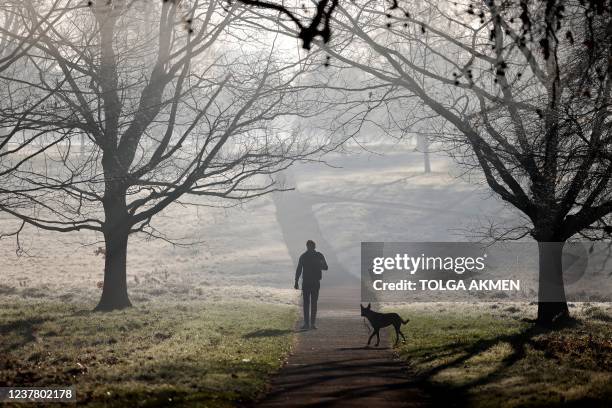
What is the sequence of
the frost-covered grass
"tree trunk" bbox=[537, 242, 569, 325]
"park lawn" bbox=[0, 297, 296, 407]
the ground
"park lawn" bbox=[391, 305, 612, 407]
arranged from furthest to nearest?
the frost-covered grass → "tree trunk" bbox=[537, 242, 569, 325] → the ground → "park lawn" bbox=[0, 297, 296, 407] → "park lawn" bbox=[391, 305, 612, 407]

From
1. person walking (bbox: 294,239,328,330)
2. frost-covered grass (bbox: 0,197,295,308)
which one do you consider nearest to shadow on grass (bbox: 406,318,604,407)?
person walking (bbox: 294,239,328,330)

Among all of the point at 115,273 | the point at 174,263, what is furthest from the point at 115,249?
the point at 174,263

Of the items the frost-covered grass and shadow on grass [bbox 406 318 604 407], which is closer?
shadow on grass [bbox 406 318 604 407]

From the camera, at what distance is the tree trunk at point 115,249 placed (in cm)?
2202

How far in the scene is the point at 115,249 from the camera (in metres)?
22.2

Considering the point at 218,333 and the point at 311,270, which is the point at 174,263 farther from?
the point at 218,333

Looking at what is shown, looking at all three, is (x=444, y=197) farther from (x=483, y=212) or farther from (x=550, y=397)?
(x=550, y=397)

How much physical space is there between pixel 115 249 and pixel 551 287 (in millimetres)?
11749

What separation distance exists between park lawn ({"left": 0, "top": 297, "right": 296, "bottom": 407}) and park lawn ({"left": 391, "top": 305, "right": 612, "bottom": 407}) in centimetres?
271

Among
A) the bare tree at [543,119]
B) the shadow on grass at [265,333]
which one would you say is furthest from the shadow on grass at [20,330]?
the bare tree at [543,119]

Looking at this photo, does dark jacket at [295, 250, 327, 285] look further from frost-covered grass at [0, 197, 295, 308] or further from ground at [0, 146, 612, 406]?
frost-covered grass at [0, 197, 295, 308]

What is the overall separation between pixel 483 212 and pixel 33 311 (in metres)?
49.7

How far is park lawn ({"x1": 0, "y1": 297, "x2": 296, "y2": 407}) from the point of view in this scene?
1006cm

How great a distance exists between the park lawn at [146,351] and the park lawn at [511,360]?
2712 mm
